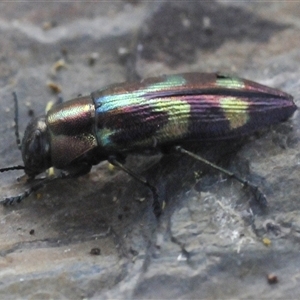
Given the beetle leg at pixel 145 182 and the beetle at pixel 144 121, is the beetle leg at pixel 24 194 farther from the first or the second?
the beetle leg at pixel 145 182

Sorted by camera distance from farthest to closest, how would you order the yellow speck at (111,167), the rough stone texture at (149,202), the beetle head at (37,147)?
the yellow speck at (111,167) < the beetle head at (37,147) < the rough stone texture at (149,202)

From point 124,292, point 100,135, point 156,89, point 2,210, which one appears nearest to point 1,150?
point 2,210

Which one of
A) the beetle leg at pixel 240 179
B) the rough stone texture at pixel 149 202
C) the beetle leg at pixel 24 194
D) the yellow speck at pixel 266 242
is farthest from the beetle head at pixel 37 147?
the yellow speck at pixel 266 242

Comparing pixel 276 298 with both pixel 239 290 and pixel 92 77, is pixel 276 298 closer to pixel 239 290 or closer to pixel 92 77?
pixel 239 290

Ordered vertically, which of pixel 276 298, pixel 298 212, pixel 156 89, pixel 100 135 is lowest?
pixel 276 298

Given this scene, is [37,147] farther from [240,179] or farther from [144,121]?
[240,179]

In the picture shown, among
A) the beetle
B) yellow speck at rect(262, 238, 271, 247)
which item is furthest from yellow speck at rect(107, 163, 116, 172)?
yellow speck at rect(262, 238, 271, 247)
